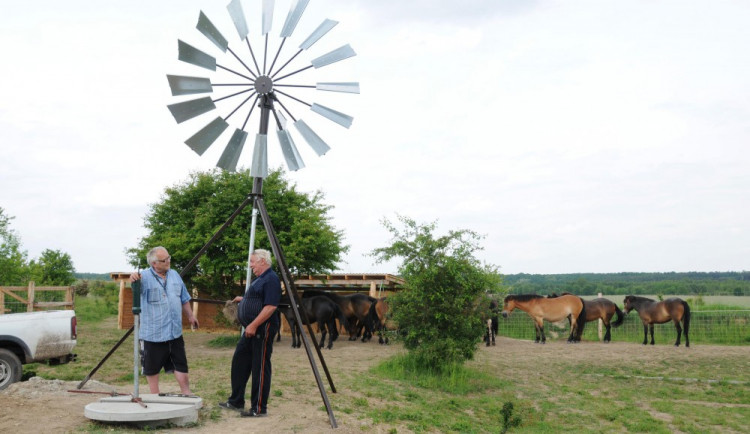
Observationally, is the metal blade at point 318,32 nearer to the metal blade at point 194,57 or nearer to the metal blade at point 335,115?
the metal blade at point 335,115

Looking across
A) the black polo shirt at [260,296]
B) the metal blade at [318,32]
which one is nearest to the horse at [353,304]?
the metal blade at [318,32]

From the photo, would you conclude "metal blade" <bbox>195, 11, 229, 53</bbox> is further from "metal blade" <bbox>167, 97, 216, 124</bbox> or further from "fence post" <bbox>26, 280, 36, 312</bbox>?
"fence post" <bbox>26, 280, 36, 312</bbox>

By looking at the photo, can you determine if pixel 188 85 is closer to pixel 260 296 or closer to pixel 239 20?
pixel 239 20

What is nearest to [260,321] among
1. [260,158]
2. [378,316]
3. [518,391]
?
[260,158]

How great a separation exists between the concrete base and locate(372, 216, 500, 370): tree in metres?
5.67

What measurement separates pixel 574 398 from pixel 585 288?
31729mm

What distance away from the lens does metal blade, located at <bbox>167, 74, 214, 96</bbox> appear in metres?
7.86

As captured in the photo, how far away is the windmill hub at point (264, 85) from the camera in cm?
801

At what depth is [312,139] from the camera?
824 centimetres

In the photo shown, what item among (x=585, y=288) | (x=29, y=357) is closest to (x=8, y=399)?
(x=29, y=357)

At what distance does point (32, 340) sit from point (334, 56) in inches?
243

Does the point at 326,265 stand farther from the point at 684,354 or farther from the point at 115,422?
the point at 115,422

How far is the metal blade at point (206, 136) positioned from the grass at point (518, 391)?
328 cm

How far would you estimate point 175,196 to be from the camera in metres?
17.5
